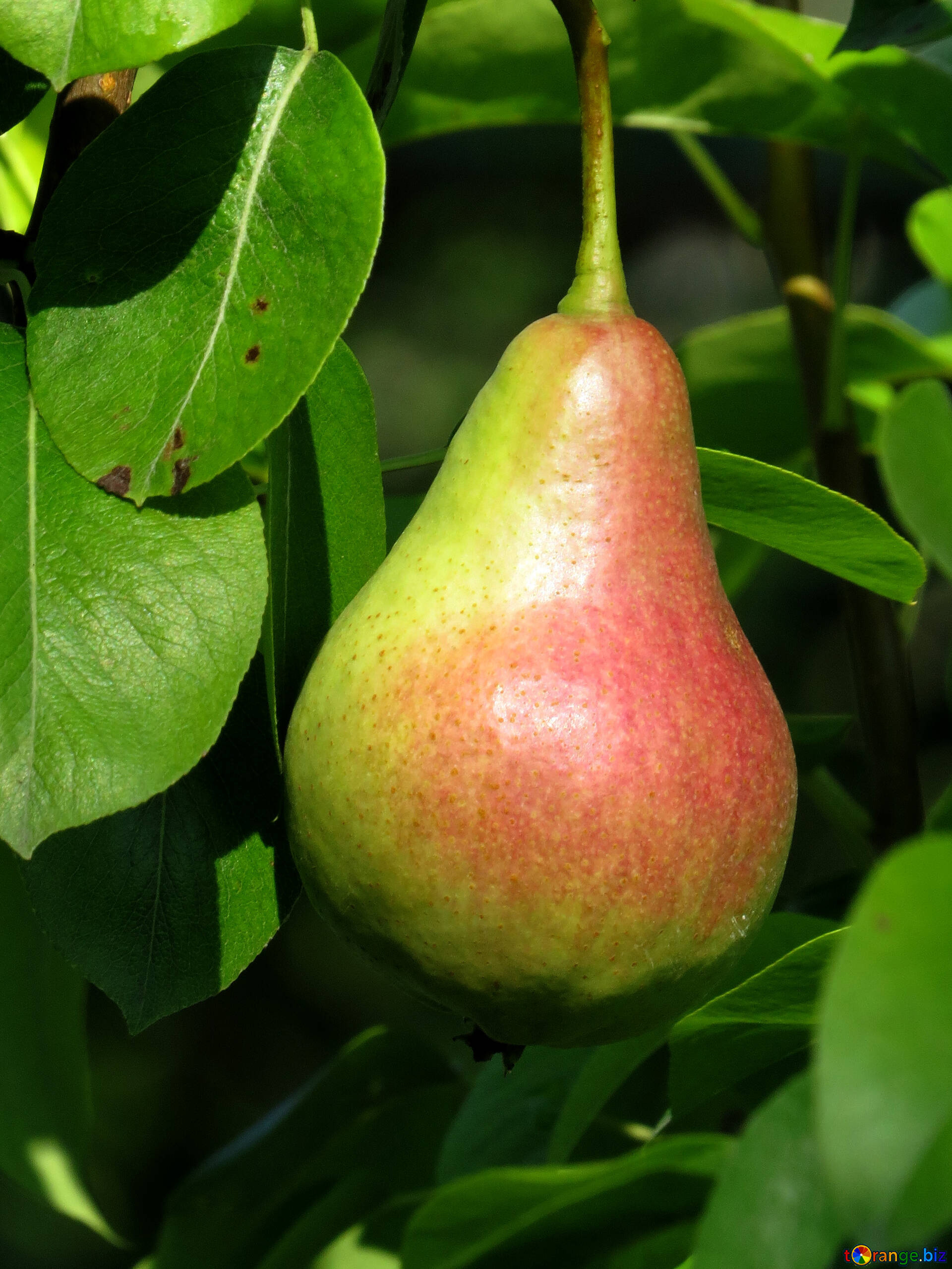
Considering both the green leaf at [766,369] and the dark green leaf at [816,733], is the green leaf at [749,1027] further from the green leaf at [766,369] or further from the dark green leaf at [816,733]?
the green leaf at [766,369]

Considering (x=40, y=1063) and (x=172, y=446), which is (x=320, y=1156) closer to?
(x=40, y=1063)

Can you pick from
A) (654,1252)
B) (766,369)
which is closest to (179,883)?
(654,1252)

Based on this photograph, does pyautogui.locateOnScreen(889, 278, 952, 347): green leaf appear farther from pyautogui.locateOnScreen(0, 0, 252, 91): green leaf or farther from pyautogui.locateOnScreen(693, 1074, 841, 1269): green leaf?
pyautogui.locateOnScreen(693, 1074, 841, 1269): green leaf

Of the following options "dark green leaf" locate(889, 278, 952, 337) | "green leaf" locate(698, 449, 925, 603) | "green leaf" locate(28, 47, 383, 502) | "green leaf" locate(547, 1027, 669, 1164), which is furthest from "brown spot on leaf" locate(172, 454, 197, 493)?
"dark green leaf" locate(889, 278, 952, 337)

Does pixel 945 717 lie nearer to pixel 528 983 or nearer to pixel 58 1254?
pixel 58 1254

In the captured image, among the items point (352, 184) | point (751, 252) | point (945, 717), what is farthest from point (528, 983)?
point (751, 252)

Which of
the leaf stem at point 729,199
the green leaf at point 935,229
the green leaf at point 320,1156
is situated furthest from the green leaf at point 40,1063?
the green leaf at point 935,229
